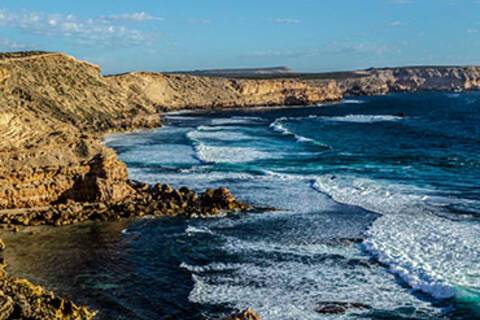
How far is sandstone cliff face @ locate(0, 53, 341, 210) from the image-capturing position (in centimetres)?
2619

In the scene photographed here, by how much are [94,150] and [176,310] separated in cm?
1398

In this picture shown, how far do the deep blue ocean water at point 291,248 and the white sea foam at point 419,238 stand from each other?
6cm

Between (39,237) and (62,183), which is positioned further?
(62,183)

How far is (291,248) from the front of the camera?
21.7 metres

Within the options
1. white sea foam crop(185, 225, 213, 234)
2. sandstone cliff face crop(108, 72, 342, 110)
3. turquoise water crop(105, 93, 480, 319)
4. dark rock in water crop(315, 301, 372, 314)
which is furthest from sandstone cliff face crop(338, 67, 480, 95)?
dark rock in water crop(315, 301, 372, 314)

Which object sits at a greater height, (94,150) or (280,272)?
(94,150)

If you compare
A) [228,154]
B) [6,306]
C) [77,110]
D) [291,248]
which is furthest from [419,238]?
[77,110]

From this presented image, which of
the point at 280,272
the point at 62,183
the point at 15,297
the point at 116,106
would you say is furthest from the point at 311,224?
the point at 116,106

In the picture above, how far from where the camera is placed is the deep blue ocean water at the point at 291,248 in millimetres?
16688

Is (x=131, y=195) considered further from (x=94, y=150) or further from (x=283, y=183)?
(x=283, y=183)

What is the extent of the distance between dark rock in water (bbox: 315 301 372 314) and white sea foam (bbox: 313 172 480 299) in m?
2.34

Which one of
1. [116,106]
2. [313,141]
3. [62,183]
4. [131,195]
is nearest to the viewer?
[62,183]

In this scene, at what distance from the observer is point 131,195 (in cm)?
2873

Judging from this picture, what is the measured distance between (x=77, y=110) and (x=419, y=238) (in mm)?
50207
